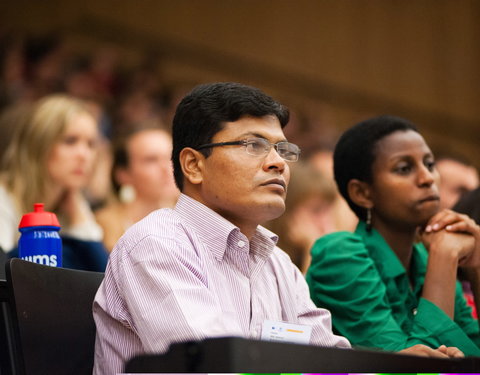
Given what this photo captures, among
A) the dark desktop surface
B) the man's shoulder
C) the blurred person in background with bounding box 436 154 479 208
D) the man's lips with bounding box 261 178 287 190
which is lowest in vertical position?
the dark desktop surface

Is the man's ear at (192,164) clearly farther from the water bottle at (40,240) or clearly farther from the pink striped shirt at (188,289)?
the water bottle at (40,240)

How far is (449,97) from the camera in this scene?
909cm

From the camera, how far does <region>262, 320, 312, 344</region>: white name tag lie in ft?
5.94

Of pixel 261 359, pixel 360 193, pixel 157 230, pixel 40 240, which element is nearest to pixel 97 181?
pixel 360 193

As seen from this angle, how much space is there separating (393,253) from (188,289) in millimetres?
1090

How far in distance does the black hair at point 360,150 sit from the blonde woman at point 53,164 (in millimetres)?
1237

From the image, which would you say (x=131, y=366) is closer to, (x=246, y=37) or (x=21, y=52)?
(x=21, y=52)

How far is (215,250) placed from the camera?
6.28 ft

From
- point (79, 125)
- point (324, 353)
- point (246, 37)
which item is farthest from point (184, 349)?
point (246, 37)

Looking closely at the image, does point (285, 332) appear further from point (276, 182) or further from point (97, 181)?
point (97, 181)

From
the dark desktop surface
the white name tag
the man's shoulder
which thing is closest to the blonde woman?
the man's shoulder

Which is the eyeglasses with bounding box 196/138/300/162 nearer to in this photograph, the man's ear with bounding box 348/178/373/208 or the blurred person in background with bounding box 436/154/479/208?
the man's ear with bounding box 348/178/373/208

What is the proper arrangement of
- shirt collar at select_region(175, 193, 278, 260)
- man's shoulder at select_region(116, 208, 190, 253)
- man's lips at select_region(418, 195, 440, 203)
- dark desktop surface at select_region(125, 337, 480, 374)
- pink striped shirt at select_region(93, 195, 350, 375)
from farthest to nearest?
man's lips at select_region(418, 195, 440, 203), shirt collar at select_region(175, 193, 278, 260), man's shoulder at select_region(116, 208, 190, 253), pink striped shirt at select_region(93, 195, 350, 375), dark desktop surface at select_region(125, 337, 480, 374)

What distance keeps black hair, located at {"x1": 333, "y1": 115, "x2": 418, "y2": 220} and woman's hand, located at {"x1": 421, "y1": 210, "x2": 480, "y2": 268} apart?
258mm
